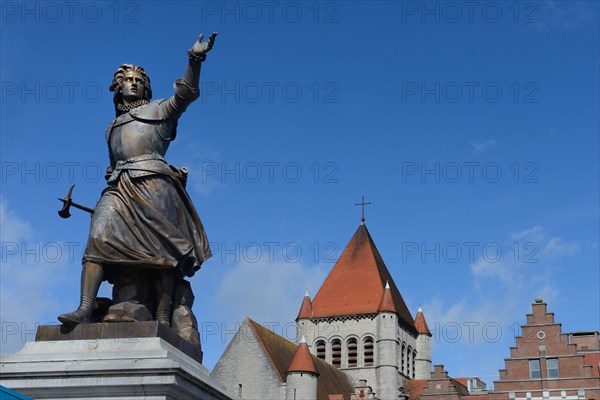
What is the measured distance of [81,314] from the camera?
6.10 meters

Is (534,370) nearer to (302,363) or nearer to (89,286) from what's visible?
(302,363)

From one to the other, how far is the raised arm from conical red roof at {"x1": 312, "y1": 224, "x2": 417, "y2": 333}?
58978 millimetres

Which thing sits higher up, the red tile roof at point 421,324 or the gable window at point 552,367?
the red tile roof at point 421,324

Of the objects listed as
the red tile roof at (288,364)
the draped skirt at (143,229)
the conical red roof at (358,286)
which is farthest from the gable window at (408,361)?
the draped skirt at (143,229)

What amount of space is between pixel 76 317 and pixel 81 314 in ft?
0.22

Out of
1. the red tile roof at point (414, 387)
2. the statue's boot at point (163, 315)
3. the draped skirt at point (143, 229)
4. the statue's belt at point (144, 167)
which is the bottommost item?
the statue's boot at point (163, 315)

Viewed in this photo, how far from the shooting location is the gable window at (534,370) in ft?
119

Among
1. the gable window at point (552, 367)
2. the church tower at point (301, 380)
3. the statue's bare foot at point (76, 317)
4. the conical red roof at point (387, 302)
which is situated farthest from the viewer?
the conical red roof at point (387, 302)

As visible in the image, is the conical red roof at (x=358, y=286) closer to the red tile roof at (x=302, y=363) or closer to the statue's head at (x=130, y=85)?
the red tile roof at (x=302, y=363)

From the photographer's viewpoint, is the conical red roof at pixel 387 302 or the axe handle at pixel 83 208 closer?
the axe handle at pixel 83 208

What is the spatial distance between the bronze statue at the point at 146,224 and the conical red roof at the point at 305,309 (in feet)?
193

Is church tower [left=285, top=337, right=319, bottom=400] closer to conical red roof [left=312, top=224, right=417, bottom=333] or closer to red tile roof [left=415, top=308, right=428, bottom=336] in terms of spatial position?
conical red roof [left=312, top=224, right=417, bottom=333]

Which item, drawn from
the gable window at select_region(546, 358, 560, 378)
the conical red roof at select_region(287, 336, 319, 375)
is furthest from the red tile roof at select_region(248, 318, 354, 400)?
the gable window at select_region(546, 358, 560, 378)

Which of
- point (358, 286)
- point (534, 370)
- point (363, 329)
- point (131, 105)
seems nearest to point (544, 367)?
point (534, 370)
